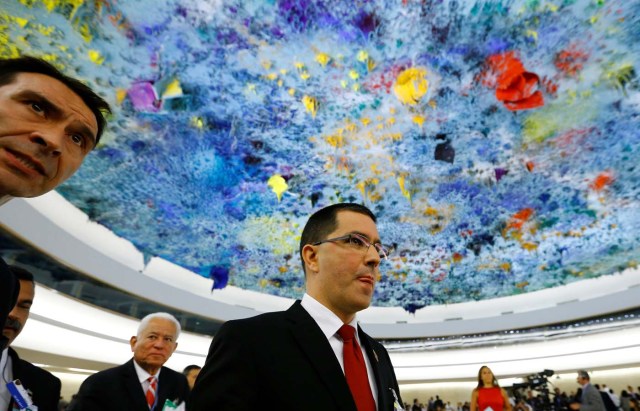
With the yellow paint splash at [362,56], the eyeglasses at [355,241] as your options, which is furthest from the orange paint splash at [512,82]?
the eyeglasses at [355,241]

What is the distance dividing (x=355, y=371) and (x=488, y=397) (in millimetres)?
5165

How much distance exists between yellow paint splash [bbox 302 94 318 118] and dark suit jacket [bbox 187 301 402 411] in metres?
4.43

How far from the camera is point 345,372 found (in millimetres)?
1104

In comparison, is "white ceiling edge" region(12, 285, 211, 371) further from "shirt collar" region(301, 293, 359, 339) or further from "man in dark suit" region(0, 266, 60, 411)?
"shirt collar" region(301, 293, 359, 339)

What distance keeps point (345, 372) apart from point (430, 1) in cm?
406

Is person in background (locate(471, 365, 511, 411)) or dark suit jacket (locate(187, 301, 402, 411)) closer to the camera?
dark suit jacket (locate(187, 301, 402, 411))

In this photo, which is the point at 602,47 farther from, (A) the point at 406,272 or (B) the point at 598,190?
(A) the point at 406,272

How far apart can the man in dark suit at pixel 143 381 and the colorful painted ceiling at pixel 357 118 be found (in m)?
3.21

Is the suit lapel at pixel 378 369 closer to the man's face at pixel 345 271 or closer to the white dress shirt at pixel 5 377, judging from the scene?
the man's face at pixel 345 271

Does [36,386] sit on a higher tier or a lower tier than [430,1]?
lower

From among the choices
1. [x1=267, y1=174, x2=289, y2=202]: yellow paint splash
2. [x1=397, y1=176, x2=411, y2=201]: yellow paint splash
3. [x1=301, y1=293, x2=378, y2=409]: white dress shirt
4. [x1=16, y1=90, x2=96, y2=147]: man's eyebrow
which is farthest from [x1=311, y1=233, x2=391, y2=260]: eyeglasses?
[x1=397, y1=176, x2=411, y2=201]: yellow paint splash

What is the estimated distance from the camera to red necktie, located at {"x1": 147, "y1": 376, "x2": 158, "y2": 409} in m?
2.31

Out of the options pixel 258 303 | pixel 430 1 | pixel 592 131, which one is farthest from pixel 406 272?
pixel 430 1

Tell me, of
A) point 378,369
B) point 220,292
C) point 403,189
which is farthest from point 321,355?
point 220,292
